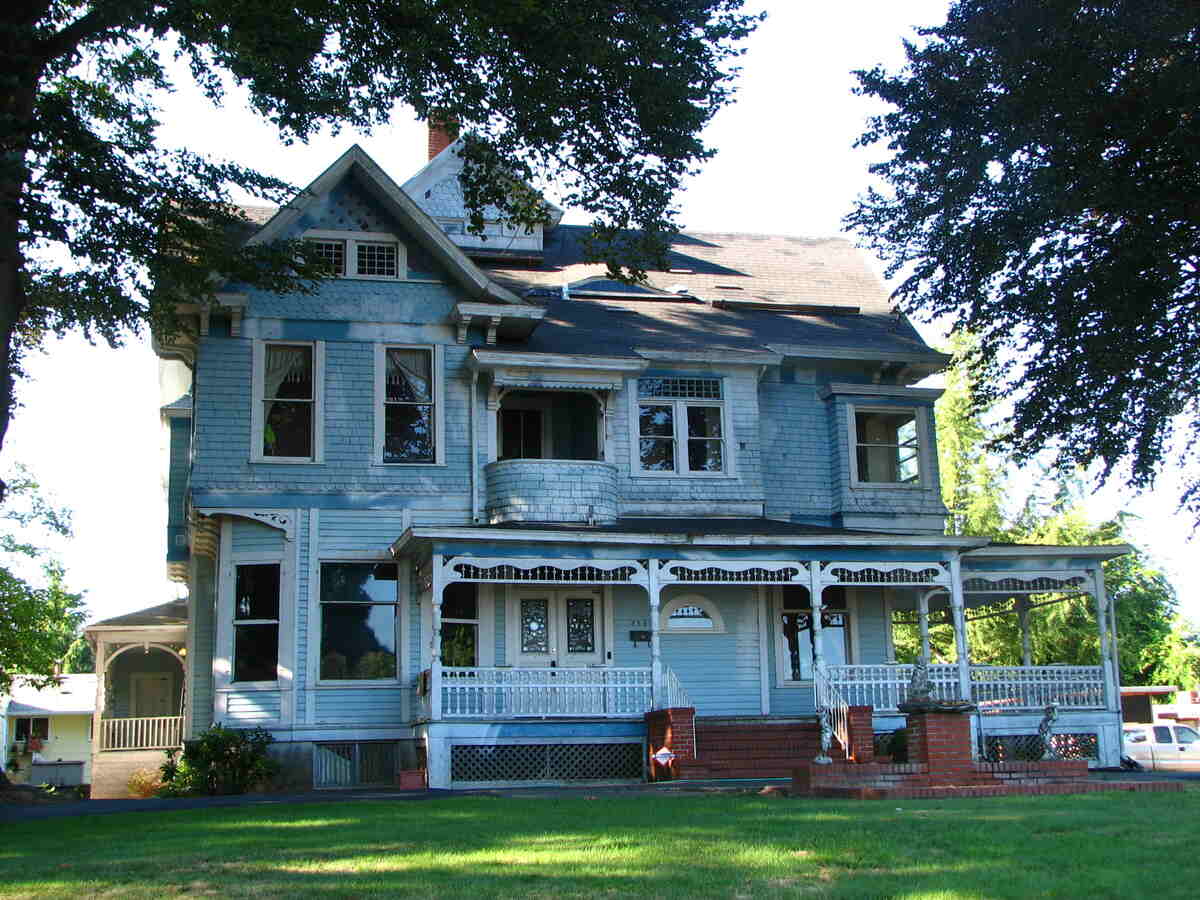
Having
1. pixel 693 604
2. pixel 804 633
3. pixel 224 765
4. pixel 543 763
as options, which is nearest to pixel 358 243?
pixel 693 604

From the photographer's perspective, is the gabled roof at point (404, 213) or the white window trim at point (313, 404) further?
the gabled roof at point (404, 213)

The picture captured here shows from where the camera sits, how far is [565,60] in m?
17.0

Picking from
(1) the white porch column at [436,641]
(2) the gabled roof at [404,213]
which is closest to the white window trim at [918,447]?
(2) the gabled roof at [404,213]

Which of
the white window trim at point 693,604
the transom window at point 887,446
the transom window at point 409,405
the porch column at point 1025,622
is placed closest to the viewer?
the transom window at point 409,405

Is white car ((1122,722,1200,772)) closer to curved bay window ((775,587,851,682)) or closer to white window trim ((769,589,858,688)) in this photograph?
white window trim ((769,589,858,688))

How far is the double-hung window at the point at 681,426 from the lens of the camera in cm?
2369

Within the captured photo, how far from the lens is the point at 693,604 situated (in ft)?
76.0

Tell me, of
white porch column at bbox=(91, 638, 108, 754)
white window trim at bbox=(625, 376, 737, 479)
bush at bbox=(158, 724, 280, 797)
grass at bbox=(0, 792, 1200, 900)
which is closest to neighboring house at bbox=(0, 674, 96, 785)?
white porch column at bbox=(91, 638, 108, 754)

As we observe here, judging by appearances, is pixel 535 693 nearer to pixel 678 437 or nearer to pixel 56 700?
pixel 678 437

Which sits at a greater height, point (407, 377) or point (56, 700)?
point (407, 377)

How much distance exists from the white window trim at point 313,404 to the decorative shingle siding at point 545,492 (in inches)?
113

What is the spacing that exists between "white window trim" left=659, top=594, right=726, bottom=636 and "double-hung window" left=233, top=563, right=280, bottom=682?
6421mm

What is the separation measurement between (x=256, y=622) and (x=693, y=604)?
7.35 m

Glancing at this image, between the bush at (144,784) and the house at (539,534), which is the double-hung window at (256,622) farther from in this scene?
the bush at (144,784)
